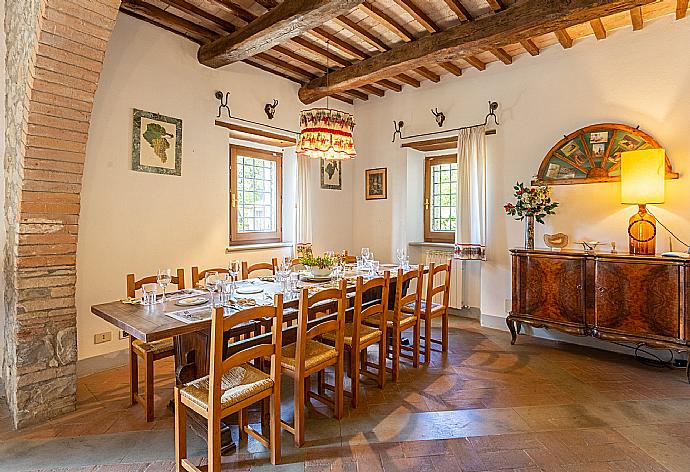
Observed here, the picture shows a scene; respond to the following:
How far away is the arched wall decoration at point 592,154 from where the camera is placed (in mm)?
3758

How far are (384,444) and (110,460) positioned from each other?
1486 mm

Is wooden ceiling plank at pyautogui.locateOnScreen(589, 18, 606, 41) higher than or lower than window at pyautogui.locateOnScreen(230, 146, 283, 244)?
higher

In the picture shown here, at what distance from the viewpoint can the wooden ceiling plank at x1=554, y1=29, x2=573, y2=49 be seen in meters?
3.85

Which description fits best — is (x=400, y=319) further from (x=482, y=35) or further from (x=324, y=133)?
(x=482, y=35)

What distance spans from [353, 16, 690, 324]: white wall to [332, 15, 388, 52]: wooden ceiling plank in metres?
1.28


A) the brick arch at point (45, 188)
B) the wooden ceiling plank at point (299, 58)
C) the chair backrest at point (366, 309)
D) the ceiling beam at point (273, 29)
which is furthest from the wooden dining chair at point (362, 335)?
the wooden ceiling plank at point (299, 58)

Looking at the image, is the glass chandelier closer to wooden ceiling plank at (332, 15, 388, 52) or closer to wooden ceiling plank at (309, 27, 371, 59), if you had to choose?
wooden ceiling plank at (332, 15, 388, 52)

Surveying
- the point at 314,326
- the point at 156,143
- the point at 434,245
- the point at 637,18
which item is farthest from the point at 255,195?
the point at 637,18

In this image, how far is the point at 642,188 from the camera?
11.3 feet

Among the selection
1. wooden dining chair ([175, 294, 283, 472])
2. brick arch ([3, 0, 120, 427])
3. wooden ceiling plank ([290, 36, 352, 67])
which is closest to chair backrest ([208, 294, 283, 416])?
wooden dining chair ([175, 294, 283, 472])

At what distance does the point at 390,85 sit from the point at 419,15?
187 cm

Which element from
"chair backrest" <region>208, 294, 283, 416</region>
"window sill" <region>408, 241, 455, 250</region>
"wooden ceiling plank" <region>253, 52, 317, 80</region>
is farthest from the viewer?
"window sill" <region>408, 241, 455, 250</region>

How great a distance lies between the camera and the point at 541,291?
391 centimetres

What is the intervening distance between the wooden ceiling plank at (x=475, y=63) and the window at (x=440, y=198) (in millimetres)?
1208
